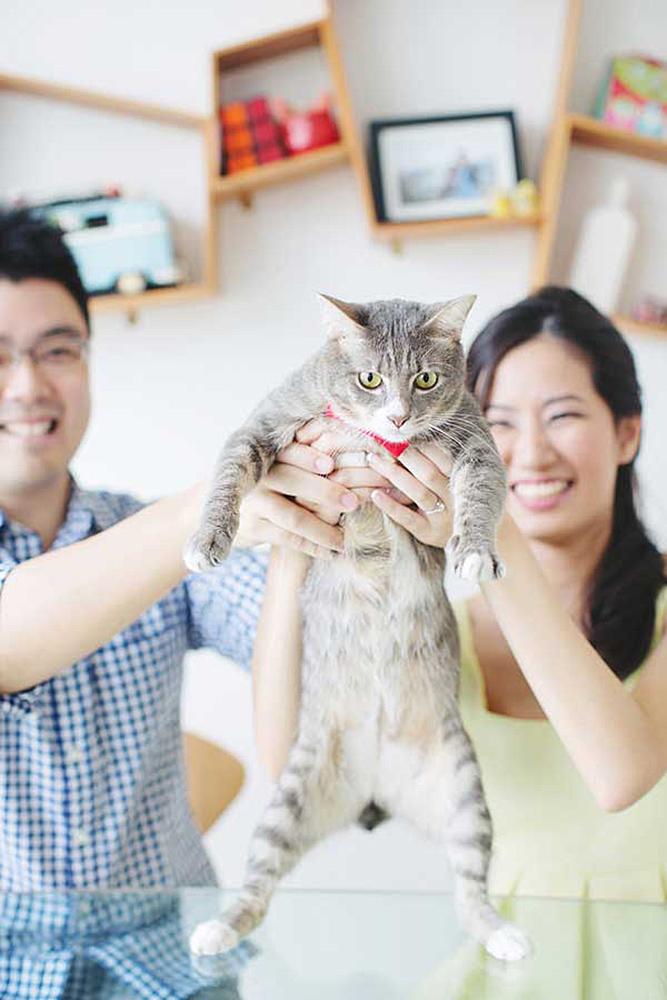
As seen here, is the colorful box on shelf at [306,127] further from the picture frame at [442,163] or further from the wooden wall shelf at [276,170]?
the picture frame at [442,163]

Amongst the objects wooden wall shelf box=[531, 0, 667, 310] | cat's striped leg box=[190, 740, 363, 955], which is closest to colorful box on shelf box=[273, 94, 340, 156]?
wooden wall shelf box=[531, 0, 667, 310]

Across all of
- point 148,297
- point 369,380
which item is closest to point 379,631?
point 369,380

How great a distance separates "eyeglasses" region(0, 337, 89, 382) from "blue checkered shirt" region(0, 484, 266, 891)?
0.85 ft

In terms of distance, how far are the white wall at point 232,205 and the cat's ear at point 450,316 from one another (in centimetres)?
169

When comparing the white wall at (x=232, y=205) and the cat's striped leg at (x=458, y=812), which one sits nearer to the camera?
the cat's striped leg at (x=458, y=812)

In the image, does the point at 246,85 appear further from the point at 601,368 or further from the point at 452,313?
the point at 452,313

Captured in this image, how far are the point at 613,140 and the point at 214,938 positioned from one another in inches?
99.1

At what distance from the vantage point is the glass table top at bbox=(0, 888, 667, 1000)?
1185 mm

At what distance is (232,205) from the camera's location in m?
3.04

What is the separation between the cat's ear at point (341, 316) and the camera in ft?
3.93

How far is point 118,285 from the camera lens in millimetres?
2836

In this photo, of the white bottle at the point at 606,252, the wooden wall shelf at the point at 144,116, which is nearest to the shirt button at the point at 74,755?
the wooden wall shelf at the point at 144,116

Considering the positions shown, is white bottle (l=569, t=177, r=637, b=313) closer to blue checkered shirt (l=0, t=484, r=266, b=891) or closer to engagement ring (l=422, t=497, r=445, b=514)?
blue checkered shirt (l=0, t=484, r=266, b=891)

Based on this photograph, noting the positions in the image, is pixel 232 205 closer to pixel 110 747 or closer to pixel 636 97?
pixel 636 97
